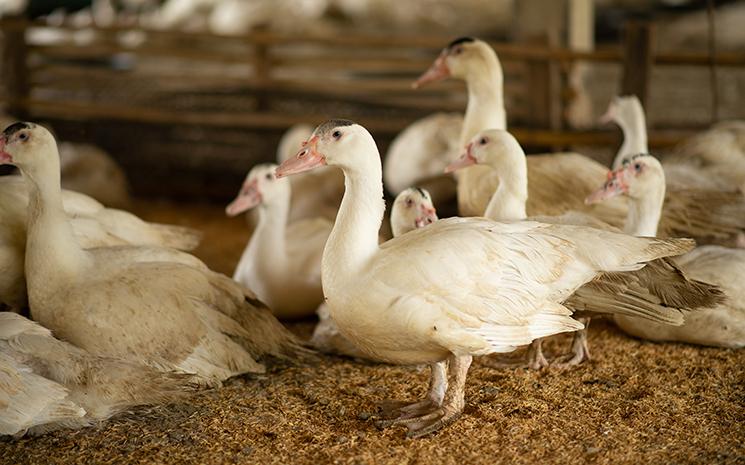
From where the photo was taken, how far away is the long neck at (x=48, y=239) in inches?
171

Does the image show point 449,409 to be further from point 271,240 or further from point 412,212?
point 271,240

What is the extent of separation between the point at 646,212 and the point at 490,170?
1.08 metres

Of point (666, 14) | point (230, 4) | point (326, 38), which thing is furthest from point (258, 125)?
point (666, 14)

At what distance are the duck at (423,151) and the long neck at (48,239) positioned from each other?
364cm

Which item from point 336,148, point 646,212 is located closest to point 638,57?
point 646,212

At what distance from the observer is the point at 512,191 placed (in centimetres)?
476

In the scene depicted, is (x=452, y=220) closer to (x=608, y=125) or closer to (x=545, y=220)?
(x=545, y=220)

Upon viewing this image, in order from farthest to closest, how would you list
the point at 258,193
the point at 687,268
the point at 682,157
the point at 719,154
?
the point at 682,157
the point at 719,154
the point at 258,193
the point at 687,268

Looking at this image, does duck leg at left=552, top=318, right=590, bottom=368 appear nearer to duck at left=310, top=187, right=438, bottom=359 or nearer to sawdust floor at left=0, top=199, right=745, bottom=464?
sawdust floor at left=0, top=199, right=745, bottom=464

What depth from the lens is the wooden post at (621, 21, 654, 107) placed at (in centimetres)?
770

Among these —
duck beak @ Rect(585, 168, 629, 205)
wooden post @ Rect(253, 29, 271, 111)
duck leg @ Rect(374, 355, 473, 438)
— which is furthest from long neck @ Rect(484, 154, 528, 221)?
wooden post @ Rect(253, 29, 271, 111)

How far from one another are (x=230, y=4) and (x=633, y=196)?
10358mm

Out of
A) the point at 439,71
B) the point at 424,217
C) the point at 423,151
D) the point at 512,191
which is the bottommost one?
the point at 423,151

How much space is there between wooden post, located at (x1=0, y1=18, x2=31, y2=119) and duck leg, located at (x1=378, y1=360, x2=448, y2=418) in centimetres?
740
